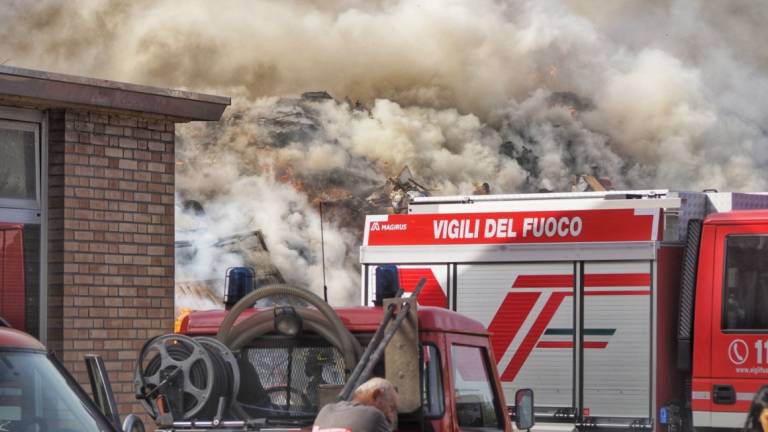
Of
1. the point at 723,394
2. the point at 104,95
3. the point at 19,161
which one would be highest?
the point at 104,95

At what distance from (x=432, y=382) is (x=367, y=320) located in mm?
482

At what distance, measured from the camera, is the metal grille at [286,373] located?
6.80 m

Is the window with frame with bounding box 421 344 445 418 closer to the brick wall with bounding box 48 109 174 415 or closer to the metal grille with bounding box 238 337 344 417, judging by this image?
the metal grille with bounding box 238 337 344 417

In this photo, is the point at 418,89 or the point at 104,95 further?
the point at 418,89

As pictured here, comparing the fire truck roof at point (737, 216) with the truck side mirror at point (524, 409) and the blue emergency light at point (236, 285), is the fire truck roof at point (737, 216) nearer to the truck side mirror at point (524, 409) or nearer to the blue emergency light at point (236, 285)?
the truck side mirror at point (524, 409)

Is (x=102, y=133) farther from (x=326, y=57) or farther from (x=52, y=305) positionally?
(x=326, y=57)

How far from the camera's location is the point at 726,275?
35.1 feet

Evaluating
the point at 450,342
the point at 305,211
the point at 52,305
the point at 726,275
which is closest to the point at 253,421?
the point at 450,342

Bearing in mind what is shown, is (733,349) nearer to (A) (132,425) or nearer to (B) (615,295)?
(B) (615,295)

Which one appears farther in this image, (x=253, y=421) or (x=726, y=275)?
(x=726, y=275)

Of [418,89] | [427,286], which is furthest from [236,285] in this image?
[418,89]

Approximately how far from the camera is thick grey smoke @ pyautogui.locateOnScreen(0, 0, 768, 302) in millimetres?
28031

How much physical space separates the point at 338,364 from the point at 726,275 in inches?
191

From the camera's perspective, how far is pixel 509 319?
11.8 meters
